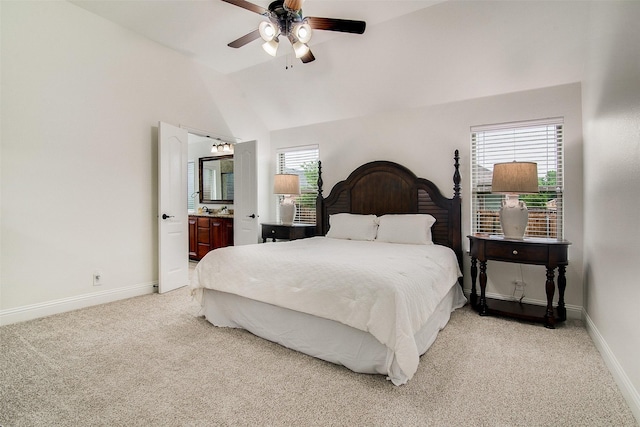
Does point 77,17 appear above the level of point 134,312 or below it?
above

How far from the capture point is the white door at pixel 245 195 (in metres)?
4.79

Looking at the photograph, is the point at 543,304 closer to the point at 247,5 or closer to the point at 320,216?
the point at 320,216

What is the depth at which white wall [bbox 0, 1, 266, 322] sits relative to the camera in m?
2.82

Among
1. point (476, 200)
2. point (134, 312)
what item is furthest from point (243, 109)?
point (476, 200)

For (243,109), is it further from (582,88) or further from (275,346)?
(582,88)

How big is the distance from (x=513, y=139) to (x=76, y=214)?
15.5ft

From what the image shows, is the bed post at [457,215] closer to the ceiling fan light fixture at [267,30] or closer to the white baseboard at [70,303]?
the ceiling fan light fixture at [267,30]

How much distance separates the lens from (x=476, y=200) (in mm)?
3643

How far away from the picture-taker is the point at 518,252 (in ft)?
9.34

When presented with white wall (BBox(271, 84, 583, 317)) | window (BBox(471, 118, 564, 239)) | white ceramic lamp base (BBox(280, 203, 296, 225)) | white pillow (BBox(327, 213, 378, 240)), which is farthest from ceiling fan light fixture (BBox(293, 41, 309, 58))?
white ceramic lamp base (BBox(280, 203, 296, 225))

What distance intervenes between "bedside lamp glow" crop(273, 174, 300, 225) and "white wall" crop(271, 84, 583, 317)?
48 centimetres

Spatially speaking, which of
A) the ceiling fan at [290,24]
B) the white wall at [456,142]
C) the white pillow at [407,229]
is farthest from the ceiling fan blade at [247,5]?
the white pillow at [407,229]

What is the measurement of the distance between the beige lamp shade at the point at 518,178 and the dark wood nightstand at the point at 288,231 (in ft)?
8.35

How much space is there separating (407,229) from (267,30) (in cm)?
242
